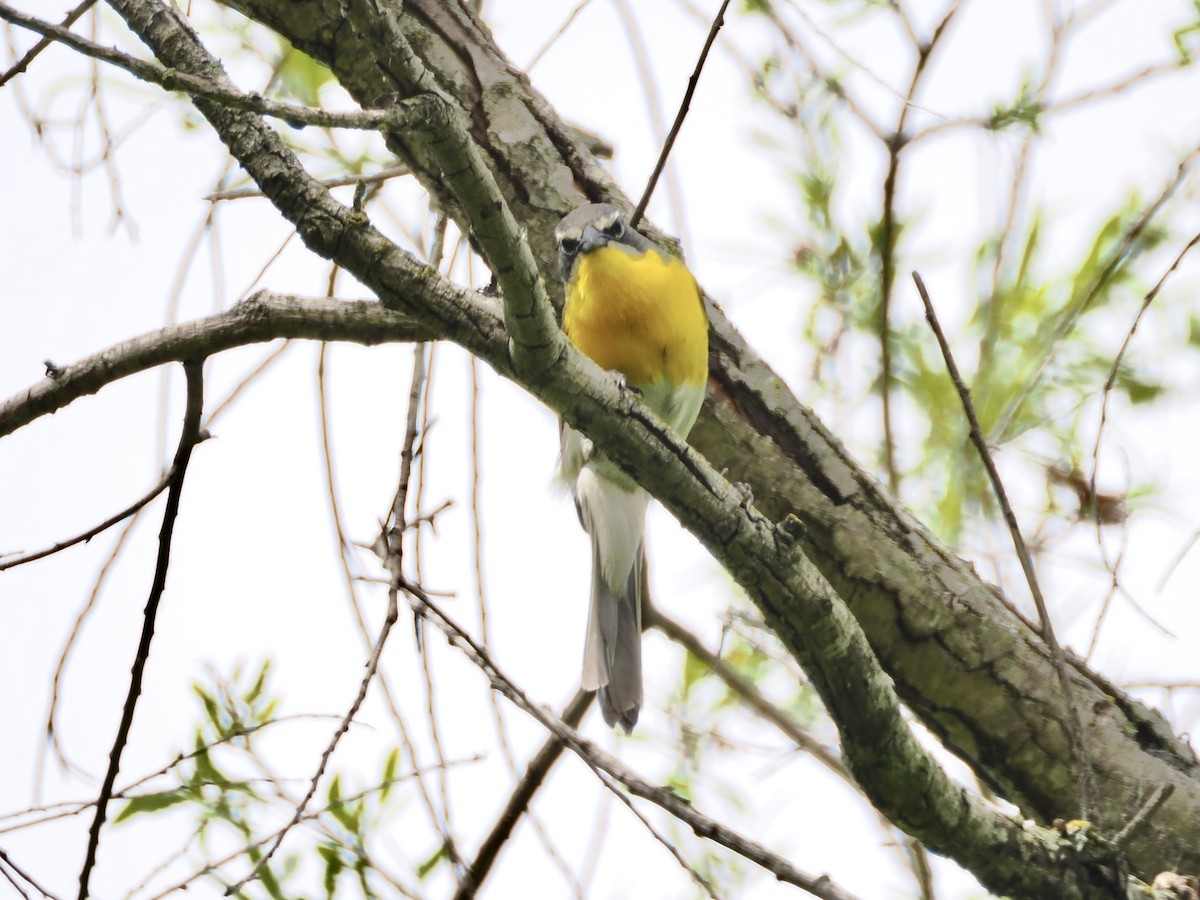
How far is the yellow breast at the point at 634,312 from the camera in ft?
10.6

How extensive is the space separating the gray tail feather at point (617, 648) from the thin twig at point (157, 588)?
1.40 m

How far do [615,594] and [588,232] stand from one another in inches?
47.0

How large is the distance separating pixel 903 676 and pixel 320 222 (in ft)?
5.63

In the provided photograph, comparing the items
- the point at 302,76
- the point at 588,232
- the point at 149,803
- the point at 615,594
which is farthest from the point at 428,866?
the point at 302,76

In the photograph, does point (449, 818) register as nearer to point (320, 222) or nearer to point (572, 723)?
point (572, 723)

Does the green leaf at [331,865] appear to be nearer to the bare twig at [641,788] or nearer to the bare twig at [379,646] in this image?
the bare twig at [379,646]

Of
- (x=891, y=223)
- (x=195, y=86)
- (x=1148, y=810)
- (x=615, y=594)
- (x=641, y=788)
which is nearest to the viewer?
(x=195, y=86)

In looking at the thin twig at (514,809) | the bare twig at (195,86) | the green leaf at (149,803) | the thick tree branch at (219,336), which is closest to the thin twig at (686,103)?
the thick tree branch at (219,336)

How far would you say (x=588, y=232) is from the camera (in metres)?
3.08

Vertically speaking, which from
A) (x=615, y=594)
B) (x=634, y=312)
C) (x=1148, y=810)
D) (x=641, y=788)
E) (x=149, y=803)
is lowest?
(x=149, y=803)

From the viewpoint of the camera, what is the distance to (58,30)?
1390mm

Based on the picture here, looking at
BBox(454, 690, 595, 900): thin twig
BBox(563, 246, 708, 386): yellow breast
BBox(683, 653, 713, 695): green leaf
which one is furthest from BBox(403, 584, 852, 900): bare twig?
BBox(683, 653, 713, 695): green leaf

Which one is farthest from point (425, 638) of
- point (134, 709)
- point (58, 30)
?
point (58, 30)

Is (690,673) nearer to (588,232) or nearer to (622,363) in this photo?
(622,363)
